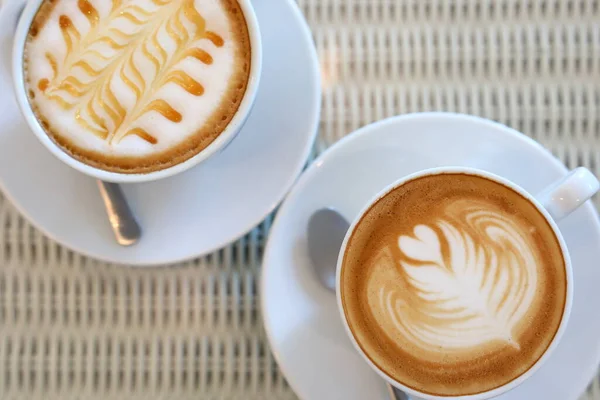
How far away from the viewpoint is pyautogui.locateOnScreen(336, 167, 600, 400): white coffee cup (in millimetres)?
740

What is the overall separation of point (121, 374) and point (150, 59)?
0.48 metres

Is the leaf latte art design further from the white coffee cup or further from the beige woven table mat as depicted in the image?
the beige woven table mat

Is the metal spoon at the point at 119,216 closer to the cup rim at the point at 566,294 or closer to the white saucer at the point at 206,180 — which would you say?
the white saucer at the point at 206,180

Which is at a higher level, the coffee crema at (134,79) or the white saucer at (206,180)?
the coffee crema at (134,79)

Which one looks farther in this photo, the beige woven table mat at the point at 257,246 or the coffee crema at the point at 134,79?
the beige woven table mat at the point at 257,246

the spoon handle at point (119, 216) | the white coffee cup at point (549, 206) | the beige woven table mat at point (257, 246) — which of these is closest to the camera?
the white coffee cup at point (549, 206)

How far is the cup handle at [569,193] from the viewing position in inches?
29.1

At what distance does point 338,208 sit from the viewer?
87cm

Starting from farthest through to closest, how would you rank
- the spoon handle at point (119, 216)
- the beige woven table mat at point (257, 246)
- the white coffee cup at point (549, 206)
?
the beige woven table mat at point (257, 246), the spoon handle at point (119, 216), the white coffee cup at point (549, 206)

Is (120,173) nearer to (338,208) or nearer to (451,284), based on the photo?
(338,208)

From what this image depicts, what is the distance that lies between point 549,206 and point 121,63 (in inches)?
22.0

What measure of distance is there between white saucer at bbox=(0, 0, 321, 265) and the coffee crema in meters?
0.08

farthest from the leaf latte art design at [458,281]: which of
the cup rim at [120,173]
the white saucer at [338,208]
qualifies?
the cup rim at [120,173]

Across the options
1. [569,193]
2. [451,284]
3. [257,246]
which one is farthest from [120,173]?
[569,193]
